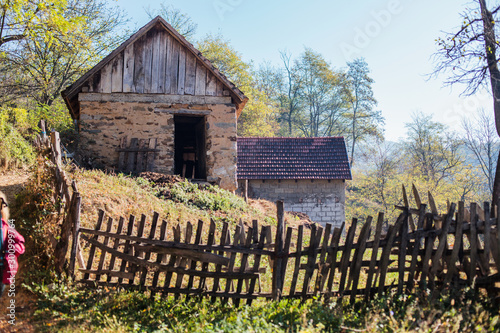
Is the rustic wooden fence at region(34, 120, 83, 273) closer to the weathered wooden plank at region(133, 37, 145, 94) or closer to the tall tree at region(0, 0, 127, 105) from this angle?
the weathered wooden plank at region(133, 37, 145, 94)

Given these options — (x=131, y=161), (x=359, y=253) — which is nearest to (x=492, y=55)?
(x=359, y=253)

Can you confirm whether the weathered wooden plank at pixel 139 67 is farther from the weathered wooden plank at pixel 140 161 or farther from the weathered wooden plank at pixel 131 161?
the weathered wooden plank at pixel 131 161

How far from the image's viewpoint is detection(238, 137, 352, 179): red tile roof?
60.5 feet

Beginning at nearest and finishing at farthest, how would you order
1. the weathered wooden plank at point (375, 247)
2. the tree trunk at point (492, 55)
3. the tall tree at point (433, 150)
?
the weathered wooden plank at point (375, 247) → the tree trunk at point (492, 55) → the tall tree at point (433, 150)

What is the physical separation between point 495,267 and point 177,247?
159 inches

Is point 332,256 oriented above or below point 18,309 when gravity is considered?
above

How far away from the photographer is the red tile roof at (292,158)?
1844 centimetres

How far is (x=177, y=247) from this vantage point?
4.77 m

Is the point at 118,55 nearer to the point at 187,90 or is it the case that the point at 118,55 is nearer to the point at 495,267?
the point at 187,90

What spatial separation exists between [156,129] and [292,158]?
8890 millimetres

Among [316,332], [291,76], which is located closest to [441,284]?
[316,332]

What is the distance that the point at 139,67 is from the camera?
11945 mm

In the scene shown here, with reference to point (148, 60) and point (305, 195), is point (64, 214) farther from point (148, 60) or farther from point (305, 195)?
point (305, 195)

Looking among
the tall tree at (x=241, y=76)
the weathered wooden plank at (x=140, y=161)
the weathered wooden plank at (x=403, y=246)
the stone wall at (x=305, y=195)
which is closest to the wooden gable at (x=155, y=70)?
the weathered wooden plank at (x=140, y=161)
